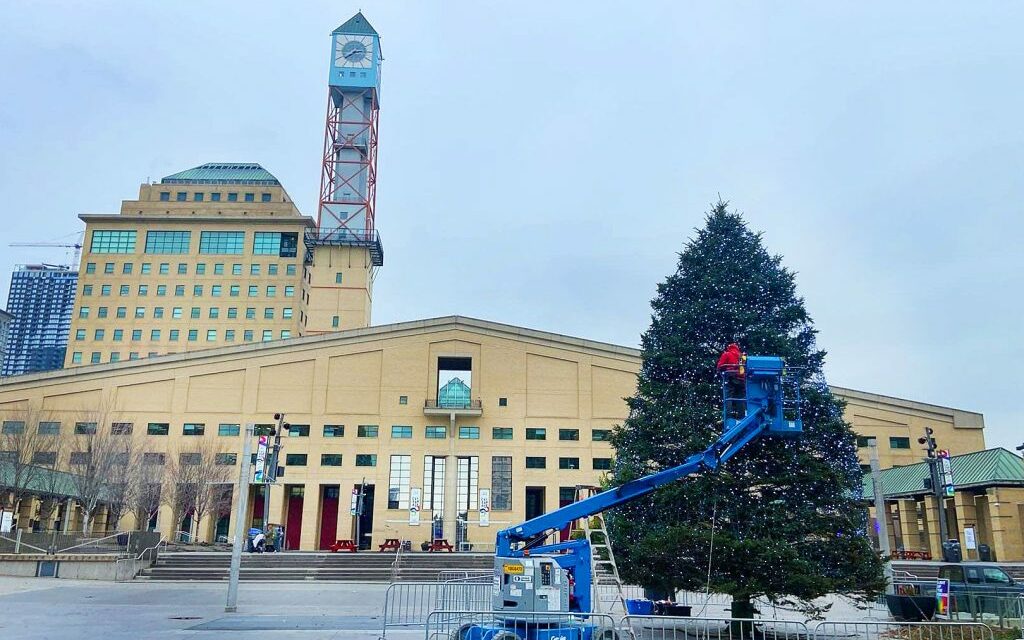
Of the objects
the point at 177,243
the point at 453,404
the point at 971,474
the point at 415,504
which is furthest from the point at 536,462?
the point at 177,243

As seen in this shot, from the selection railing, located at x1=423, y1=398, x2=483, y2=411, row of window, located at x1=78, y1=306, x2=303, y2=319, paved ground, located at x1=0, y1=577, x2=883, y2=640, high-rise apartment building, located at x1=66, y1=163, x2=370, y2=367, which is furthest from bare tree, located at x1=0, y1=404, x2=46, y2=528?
row of window, located at x1=78, y1=306, x2=303, y2=319

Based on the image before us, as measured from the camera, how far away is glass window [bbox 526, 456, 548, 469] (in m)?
54.8

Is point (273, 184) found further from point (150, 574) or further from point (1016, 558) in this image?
point (1016, 558)

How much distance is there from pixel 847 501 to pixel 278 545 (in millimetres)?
36951

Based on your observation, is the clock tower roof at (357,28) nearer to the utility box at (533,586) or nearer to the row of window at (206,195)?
the row of window at (206,195)

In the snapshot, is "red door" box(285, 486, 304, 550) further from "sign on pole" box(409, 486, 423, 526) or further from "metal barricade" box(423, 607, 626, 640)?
"metal barricade" box(423, 607, 626, 640)

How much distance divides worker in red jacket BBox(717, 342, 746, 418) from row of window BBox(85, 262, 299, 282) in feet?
241

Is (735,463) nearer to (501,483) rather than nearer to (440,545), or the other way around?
(440,545)

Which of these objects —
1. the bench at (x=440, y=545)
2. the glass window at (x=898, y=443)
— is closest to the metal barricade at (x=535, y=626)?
the bench at (x=440, y=545)

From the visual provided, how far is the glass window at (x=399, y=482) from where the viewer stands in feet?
176

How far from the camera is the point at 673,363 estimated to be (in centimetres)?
1803

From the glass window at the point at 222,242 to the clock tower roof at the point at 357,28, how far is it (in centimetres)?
2446

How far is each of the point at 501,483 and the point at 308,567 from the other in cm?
1898

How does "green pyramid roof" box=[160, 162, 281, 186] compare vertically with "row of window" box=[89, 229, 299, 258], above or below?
above
